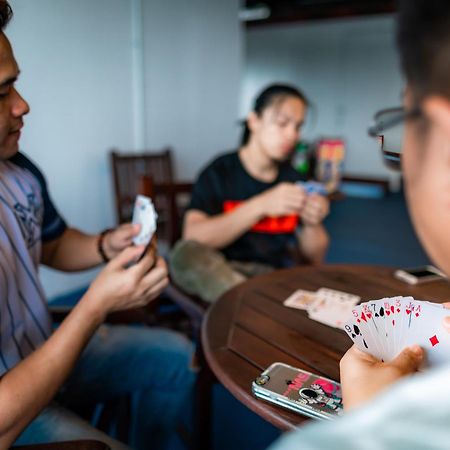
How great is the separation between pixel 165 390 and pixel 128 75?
2.35 metres

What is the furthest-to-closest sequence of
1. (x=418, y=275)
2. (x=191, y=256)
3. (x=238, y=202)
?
(x=238, y=202) → (x=191, y=256) → (x=418, y=275)

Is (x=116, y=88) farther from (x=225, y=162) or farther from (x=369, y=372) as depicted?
(x=369, y=372)

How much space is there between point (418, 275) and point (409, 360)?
865 millimetres

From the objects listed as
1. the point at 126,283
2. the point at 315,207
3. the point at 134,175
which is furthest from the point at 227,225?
the point at 134,175

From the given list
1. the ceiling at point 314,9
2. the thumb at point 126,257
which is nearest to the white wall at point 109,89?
the thumb at point 126,257

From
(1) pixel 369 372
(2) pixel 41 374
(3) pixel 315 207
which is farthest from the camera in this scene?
(3) pixel 315 207

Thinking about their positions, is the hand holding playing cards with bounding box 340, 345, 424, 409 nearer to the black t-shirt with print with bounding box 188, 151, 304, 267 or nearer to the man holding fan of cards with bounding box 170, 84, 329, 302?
the man holding fan of cards with bounding box 170, 84, 329, 302

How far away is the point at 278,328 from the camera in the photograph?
1024 mm

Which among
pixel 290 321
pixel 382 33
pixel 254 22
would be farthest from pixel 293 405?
pixel 254 22

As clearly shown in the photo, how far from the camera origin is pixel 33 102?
2.33 metres

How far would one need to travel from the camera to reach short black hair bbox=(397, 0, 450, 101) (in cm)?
35

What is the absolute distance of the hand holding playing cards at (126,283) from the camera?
2.97 ft

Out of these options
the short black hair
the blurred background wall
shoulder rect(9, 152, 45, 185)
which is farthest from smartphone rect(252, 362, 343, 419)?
the blurred background wall

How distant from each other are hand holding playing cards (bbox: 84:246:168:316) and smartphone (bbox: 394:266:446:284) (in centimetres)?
78
